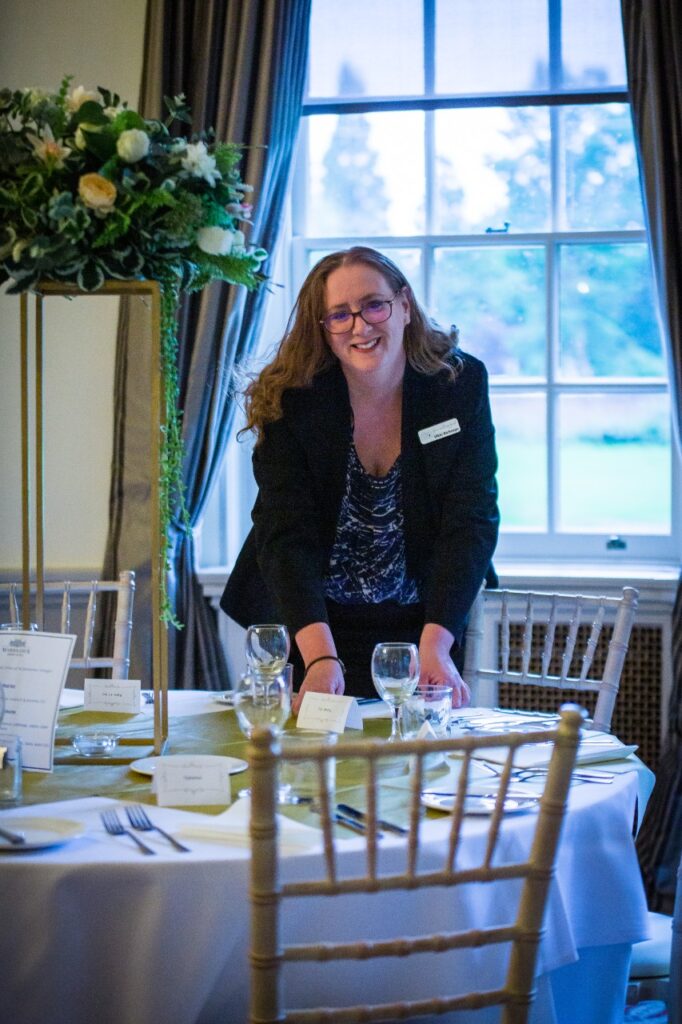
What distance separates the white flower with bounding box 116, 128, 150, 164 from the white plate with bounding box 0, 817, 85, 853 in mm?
971

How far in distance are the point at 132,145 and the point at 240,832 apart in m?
1.02

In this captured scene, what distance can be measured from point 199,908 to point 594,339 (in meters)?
3.00

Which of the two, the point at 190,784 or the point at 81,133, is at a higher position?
the point at 81,133

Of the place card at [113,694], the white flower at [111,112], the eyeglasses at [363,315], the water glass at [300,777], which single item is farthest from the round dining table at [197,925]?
the eyeglasses at [363,315]

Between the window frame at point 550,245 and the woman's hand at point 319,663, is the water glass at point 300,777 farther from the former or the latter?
the window frame at point 550,245

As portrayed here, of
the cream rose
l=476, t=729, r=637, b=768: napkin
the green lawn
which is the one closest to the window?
the green lawn

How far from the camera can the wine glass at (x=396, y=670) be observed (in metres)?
1.95

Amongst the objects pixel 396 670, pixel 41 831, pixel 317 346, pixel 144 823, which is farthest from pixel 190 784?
pixel 317 346

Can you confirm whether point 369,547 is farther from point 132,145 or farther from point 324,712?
point 132,145

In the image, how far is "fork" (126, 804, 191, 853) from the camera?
1464 mm

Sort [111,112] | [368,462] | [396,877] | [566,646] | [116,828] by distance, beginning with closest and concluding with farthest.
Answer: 1. [396,877]
2. [116,828]
3. [111,112]
4. [368,462]
5. [566,646]

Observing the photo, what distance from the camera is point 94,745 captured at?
6.49 ft

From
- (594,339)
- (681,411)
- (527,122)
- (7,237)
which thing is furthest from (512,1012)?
(527,122)

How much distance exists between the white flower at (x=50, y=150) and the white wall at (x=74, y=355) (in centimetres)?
213
